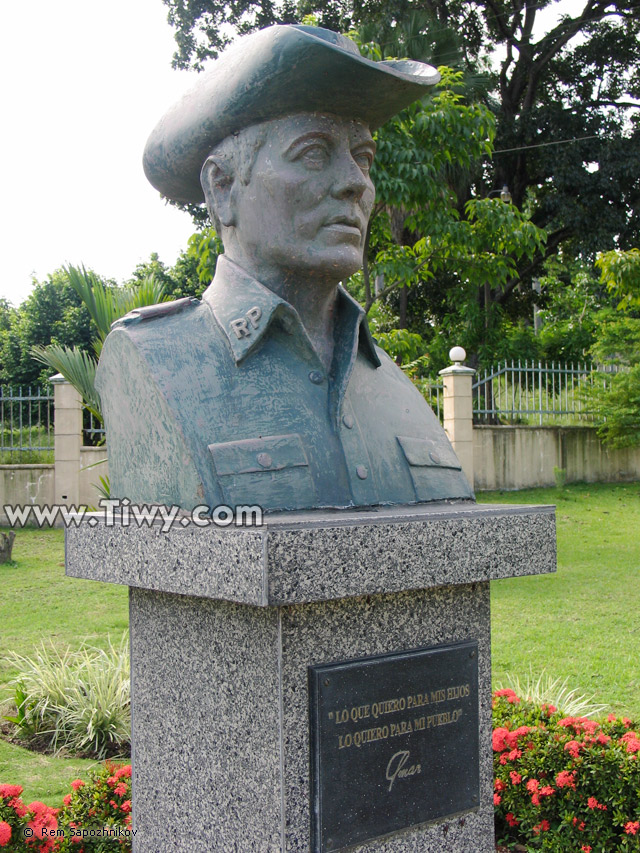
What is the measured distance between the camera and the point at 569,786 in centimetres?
331

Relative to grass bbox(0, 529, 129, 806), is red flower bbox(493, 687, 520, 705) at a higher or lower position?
higher

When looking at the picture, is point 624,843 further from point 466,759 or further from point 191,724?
point 191,724

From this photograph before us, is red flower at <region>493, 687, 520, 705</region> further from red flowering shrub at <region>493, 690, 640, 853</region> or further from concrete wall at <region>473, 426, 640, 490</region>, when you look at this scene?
concrete wall at <region>473, 426, 640, 490</region>

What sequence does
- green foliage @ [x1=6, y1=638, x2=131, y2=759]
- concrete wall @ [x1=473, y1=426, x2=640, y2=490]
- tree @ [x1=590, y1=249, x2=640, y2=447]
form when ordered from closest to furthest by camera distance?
green foliage @ [x1=6, y1=638, x2=131, y2=759]
concrete wall @ [x1=473, y1=426, x2=640, y2=490]
tree @ [x1=590, y1=249, x2=640, y2=447]

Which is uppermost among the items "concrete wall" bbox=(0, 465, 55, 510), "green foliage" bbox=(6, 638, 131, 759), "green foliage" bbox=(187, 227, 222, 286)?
"green foliage" bbox=(187, 227, 222, 286)

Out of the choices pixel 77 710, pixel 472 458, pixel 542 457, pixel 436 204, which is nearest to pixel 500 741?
pixel 77 710

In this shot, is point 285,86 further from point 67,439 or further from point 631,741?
point 67,439

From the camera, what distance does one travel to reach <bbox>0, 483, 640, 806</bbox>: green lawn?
489 cm

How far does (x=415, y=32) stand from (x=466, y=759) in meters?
14.5

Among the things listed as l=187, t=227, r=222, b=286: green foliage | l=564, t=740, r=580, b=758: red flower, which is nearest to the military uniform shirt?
l=564, t=740, r=580, b=758: red flower

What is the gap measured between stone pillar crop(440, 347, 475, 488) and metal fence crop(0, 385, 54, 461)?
5456 mm

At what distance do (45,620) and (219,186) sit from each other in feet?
17.1

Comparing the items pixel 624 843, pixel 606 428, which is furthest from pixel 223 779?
pixel 606 428

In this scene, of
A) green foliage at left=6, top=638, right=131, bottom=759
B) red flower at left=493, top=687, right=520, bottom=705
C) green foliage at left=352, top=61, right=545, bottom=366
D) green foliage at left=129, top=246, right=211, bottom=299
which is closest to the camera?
red flower at left=493, top=687, right=520, bottom=705
